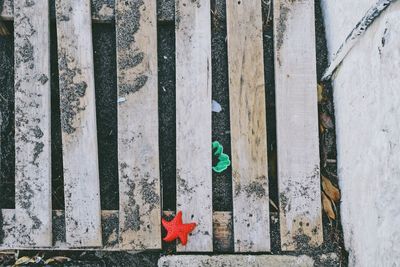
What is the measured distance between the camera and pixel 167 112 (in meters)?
2.14

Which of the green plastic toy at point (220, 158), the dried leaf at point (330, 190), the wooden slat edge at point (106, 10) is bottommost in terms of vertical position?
the dried leaf at point (330, 190)

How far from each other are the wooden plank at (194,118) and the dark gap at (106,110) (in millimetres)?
290

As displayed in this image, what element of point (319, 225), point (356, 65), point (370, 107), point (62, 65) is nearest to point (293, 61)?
point (356, 65)

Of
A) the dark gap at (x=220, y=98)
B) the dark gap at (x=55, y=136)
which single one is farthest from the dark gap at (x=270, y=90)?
the dark gap at (x=55, y=136)

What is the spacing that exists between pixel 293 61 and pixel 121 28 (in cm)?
74

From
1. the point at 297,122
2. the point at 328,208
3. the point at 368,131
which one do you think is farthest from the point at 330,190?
the point at 368,131

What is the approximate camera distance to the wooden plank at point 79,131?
204 cm

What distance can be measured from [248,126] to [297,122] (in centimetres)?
21

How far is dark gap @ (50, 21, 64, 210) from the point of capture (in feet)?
6.96

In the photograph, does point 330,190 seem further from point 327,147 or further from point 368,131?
point 368,131

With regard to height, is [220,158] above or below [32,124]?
below

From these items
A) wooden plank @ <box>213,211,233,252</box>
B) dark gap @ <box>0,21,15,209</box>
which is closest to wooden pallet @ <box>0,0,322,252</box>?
wooden plank @ <box>213,211,233,252</box>

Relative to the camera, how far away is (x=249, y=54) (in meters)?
2.10

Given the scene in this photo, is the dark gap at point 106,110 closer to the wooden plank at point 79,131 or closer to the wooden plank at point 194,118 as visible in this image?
the wooden plank at point 79,131
